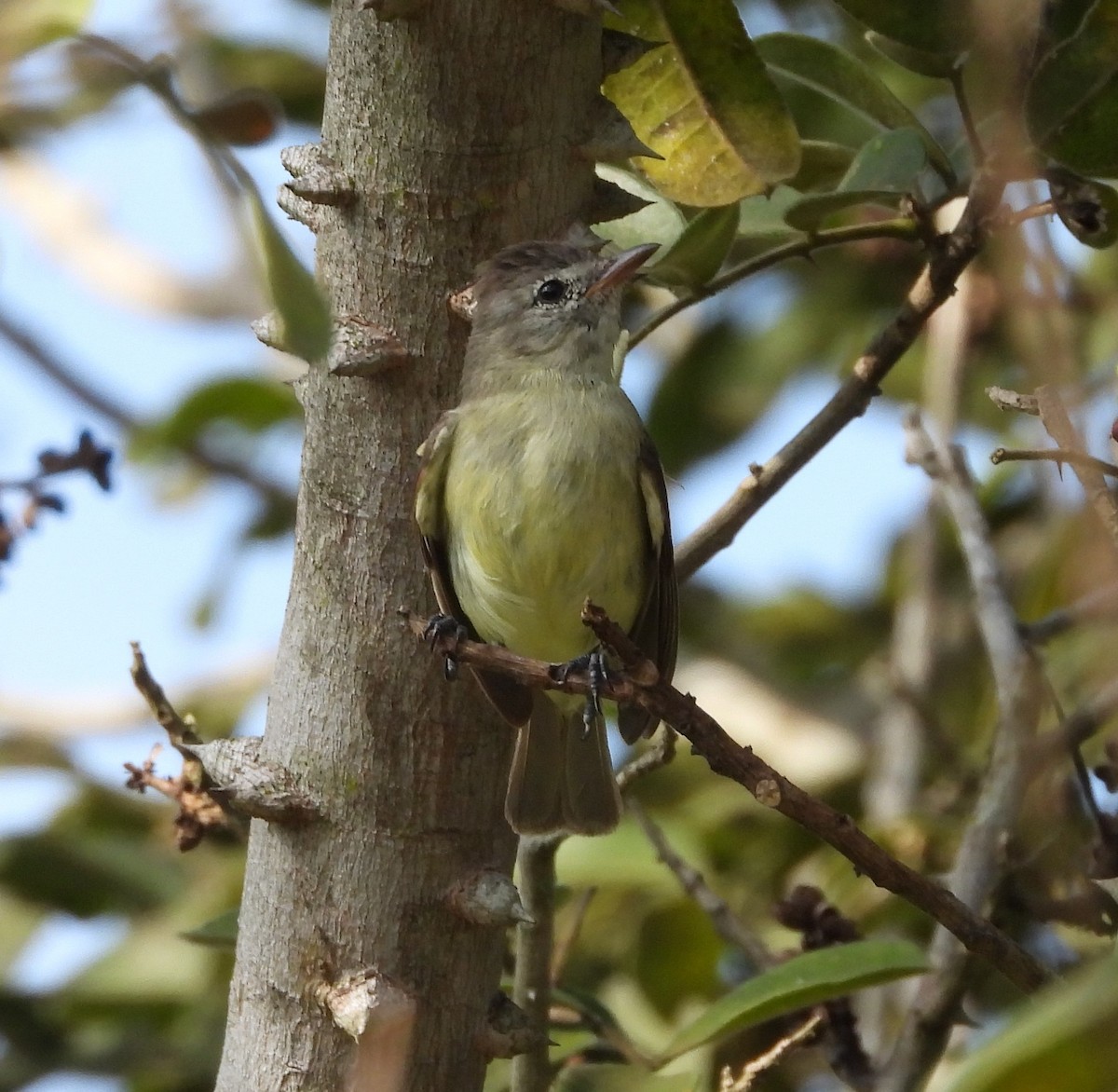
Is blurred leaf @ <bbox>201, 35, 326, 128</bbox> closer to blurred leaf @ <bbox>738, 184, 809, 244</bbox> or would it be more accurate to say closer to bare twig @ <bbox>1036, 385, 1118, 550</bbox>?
blurred leaf @ <bbox>738, 184, 809, 244</bbox>

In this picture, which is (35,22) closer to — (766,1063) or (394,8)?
(394,8)

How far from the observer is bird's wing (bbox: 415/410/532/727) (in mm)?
2244

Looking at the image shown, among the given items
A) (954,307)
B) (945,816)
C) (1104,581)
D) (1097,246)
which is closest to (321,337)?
(1104,581)

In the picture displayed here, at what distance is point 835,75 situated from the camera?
2.71 metres

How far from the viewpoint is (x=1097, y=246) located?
2459 millimetres

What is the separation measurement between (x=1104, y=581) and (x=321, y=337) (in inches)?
26.7

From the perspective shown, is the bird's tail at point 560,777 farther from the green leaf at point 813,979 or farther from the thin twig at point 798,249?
the thin twig at point 798,249

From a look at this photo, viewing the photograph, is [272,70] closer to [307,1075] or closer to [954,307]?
[954,307]

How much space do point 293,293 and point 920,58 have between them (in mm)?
1349

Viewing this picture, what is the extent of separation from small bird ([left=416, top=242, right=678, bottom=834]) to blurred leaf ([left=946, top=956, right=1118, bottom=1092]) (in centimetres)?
194

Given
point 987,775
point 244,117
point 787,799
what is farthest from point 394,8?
point 987,775

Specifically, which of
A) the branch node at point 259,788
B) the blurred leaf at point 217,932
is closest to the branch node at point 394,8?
the branch node at point 259,788

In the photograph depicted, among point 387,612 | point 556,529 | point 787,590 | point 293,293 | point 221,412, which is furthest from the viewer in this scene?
point 787,590

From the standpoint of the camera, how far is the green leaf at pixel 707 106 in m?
2.33
